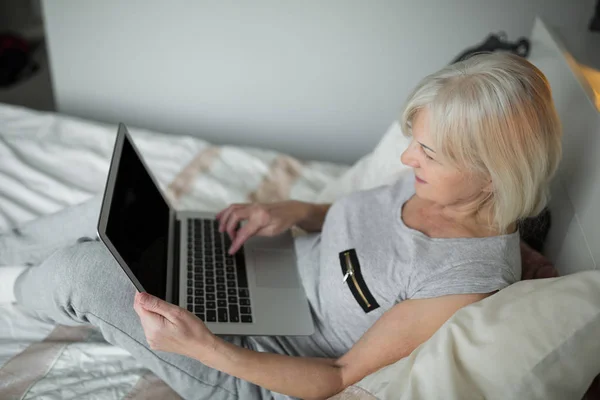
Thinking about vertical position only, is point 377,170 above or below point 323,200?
above

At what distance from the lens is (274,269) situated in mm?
1394

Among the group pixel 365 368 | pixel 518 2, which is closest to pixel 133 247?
pixel 365 368

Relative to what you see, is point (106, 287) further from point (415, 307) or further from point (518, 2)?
point (518, 2)

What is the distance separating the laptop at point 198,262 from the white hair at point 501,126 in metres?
0.48

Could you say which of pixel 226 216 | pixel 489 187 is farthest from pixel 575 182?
pixel 226 216

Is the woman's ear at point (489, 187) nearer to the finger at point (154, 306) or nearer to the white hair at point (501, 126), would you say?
the white hair at point (501, 126)

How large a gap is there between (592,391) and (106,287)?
86cm

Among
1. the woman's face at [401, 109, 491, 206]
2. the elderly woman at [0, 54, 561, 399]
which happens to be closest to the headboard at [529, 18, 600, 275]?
the elderly woman at [0, 54, 561, 399]

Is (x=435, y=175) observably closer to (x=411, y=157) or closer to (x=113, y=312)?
(x=411, y=157)

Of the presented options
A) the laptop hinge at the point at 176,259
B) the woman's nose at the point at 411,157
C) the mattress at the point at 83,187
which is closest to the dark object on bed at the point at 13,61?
the mattress at the point at 83,187

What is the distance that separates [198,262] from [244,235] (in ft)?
0.40

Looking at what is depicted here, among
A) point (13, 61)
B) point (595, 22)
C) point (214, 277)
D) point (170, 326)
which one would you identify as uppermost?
point (595, 22)

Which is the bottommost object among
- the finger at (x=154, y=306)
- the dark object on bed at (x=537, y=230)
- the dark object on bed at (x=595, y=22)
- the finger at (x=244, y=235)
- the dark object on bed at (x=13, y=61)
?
the dark object on bed at (x=13, y=61)

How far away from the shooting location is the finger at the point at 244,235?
140 centimetres
